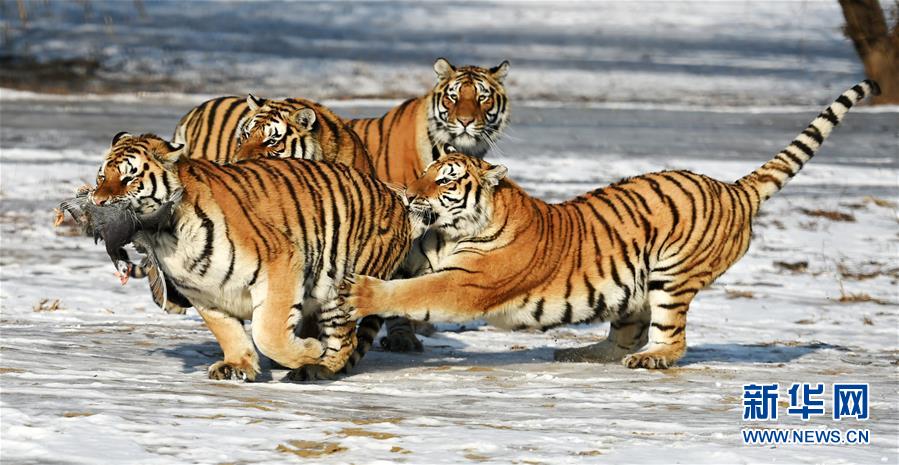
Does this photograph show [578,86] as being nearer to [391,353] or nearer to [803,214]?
[803,214]

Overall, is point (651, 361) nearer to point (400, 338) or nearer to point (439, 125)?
point (400, 338)

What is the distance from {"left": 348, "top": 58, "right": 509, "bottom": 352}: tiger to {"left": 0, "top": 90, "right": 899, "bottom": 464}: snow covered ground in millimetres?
1100

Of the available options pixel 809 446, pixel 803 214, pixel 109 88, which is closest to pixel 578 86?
pixel 109 88

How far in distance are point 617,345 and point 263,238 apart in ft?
7.04

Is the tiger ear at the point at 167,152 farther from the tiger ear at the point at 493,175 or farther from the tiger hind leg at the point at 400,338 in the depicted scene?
the tiger hind leg at the point at 400,338

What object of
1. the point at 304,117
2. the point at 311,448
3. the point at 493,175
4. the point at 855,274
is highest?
the point at 304,117

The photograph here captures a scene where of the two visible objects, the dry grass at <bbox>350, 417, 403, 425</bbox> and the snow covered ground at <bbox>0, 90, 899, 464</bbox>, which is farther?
the dry grass at <bbox>350, 417, 403, 425</bbox>

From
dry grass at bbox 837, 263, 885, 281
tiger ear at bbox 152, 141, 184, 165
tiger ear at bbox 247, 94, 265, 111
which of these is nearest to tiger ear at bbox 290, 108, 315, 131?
tiger ear at bbox 247, 94, 265, 111

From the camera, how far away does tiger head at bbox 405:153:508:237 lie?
21.2 feet

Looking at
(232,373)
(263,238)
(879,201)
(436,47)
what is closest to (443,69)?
(263,238)

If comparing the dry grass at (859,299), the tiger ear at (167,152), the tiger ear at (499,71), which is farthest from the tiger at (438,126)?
the tiger ear at (167,152)

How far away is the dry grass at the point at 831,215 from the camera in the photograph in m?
11.9

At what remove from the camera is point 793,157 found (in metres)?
7.23

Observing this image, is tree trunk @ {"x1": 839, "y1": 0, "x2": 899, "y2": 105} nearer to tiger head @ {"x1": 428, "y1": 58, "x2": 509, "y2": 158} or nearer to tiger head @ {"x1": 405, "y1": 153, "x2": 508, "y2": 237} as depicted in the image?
tiger head @ {"x1": 428, "y1": 58, "x2": 509, "y2": 158}
